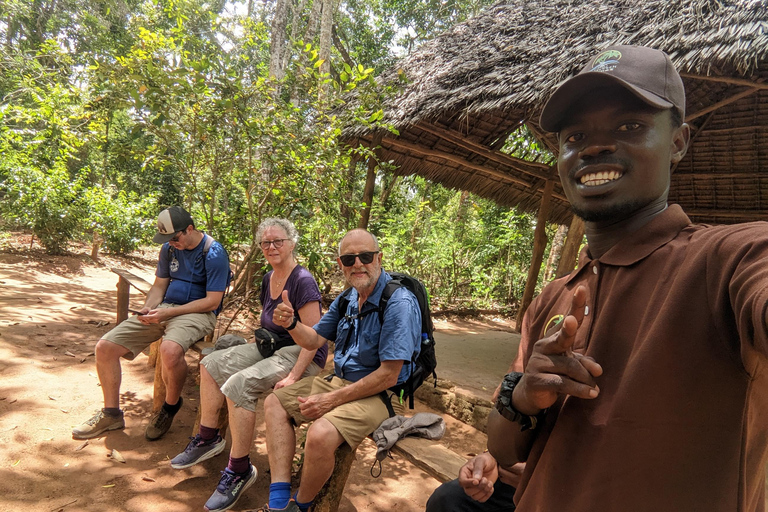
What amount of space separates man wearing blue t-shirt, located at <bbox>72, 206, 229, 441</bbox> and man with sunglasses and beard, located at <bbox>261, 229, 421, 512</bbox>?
1223mm

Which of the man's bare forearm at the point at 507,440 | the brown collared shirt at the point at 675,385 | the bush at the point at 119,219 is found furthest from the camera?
the bush at the point at 119,219

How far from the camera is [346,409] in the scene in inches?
84.1

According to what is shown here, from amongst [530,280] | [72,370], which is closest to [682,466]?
[72,370]

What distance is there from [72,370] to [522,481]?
→ 456 centimetres

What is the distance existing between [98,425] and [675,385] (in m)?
3.71

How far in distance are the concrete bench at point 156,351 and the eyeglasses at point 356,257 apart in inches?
59.1

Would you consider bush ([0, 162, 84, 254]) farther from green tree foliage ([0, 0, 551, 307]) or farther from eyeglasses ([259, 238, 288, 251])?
eyeglasses ([259, 238, 288, 251])

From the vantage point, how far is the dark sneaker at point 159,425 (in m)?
3.09

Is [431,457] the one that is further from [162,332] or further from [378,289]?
[162,332]

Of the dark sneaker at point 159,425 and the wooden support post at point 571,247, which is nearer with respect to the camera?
the dark sneaker at point 159,425

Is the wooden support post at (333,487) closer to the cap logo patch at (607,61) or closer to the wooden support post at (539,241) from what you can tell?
the cap logo patch at (607,61)

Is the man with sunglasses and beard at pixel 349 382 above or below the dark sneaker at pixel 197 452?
above

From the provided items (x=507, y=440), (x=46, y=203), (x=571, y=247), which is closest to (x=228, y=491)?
(x=507, y=440)

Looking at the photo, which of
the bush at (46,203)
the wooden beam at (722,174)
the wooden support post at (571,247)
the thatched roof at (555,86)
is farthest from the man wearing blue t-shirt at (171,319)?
the bush at (46,203)
